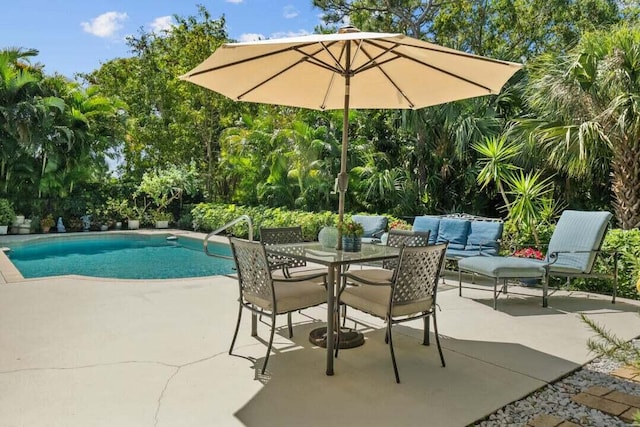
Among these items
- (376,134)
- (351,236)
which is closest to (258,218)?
(376,134)

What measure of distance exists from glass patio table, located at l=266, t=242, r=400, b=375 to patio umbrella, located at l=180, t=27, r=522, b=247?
0.41m

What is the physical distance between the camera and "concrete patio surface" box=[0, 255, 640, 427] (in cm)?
262

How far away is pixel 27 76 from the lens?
13.1 meters

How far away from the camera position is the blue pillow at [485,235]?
6527mm

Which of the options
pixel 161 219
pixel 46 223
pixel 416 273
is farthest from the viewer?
pixel 161 219

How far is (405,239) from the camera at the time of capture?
4.80 metres

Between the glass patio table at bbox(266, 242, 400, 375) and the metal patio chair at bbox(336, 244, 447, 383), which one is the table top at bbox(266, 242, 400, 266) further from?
the metal patio chair at bbox(336, 244, 447, 383)

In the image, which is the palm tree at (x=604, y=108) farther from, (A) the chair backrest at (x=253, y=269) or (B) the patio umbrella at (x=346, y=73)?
(A) the chair backrest at (x=253, y=269)

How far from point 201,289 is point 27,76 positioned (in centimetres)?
1151

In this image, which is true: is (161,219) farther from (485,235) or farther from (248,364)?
(248,364)

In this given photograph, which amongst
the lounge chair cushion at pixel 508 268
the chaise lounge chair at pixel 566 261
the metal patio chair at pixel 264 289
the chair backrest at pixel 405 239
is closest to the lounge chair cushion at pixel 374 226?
the chaise lounge chair at pixel 566 261

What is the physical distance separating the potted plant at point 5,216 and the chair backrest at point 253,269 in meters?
13.2

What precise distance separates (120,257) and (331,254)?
886cm

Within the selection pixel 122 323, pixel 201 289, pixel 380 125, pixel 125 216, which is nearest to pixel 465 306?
pixel 201 289
